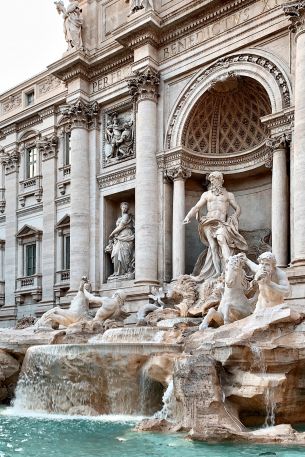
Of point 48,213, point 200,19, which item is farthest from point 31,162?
point 200,19

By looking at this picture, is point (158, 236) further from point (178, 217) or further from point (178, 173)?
point (178, 173)

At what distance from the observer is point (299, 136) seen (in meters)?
14.1

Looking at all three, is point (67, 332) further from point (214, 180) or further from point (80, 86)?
point (80, 86)

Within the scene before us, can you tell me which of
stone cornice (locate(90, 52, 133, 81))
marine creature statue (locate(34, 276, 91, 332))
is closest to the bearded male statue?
marine creature statue (locate(34, 276, 91, 332))

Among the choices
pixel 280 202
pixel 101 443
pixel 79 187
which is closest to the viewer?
pixel 101 443

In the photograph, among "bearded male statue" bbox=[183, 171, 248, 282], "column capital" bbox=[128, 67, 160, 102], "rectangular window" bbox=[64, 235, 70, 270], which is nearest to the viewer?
"bearded male statue" bbox=[183, 171, 248, 282]

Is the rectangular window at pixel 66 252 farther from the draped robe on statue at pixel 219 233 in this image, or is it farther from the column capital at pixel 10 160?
the draped robe on statue at pixel 219 233

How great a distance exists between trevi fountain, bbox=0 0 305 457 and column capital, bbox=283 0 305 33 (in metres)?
0.04

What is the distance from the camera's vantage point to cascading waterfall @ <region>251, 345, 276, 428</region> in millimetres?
8828

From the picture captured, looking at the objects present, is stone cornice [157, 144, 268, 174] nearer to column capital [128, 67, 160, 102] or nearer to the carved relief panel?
the carved relief panel

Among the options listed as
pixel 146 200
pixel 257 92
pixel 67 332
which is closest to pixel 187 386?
pixel 67 332

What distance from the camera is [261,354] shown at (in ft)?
29.5

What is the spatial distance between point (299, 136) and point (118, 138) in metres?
7.74

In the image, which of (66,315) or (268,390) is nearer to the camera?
(268,390)
